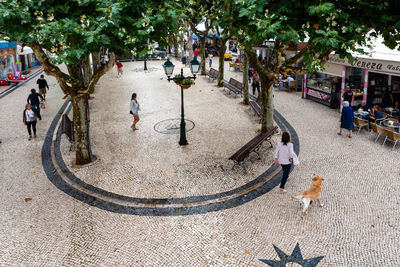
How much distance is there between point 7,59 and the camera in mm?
25891

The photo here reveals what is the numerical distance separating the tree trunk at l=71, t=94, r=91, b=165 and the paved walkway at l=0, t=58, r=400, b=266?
1.55 ft

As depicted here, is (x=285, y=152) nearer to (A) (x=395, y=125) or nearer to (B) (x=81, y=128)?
(A) (x=395, y=125)

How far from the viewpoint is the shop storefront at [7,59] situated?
24.5m

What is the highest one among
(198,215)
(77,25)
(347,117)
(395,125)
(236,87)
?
(77,25)

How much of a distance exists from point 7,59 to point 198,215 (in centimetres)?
2560

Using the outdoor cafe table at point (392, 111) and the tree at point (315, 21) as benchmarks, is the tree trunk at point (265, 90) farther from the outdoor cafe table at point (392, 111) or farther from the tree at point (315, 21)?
the outdoor cafe table at point (392, 111)

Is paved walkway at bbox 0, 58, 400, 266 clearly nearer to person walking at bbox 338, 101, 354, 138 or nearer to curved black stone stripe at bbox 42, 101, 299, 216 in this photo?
curved black stone stripe at bbox 42, 101, 299, 216

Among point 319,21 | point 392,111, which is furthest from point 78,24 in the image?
point 392,111

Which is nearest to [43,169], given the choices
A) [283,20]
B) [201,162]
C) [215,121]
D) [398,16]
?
[201,162]

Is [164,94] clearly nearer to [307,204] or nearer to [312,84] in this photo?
[312,84]

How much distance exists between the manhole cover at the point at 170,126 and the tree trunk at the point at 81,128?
12.1 feet

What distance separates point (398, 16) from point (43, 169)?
10560 millimetres

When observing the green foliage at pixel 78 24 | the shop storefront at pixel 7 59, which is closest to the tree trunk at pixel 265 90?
the green foliage at pixel 78 24

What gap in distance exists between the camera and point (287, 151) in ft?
25.7
